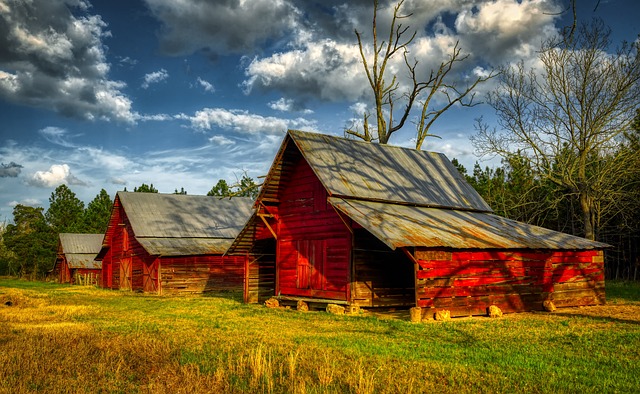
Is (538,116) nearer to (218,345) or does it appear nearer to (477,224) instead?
(477,224)

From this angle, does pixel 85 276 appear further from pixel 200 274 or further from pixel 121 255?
pixel 200 274

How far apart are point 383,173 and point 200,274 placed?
728 inches

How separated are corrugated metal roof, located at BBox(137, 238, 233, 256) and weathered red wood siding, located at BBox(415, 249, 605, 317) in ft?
74.6

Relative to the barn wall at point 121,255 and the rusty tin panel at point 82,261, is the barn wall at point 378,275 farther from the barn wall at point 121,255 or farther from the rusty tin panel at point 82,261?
the rusty tin panel at point 82,261

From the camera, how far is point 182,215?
44531mm

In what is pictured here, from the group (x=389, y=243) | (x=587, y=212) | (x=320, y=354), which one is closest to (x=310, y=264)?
(x=389, y=243)

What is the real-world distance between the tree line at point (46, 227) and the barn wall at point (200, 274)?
33237mm

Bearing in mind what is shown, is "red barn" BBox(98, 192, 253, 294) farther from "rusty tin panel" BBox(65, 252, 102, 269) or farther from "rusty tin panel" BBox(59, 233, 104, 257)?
"rusty tin panel" BBox(59, 233, 104, 257)

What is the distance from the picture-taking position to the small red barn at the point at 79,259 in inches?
2451

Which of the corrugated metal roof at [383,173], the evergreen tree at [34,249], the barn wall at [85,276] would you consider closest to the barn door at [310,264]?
the corrugated metal roof at [383,173]

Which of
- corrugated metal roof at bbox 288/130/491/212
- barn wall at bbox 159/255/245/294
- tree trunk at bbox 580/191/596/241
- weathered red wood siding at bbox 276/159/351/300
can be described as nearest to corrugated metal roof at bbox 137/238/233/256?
barn wall at bbox 159/255/245/294

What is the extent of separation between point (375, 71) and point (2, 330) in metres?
32.4

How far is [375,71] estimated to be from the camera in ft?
138

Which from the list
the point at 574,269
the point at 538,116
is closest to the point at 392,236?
the point at 574,269
